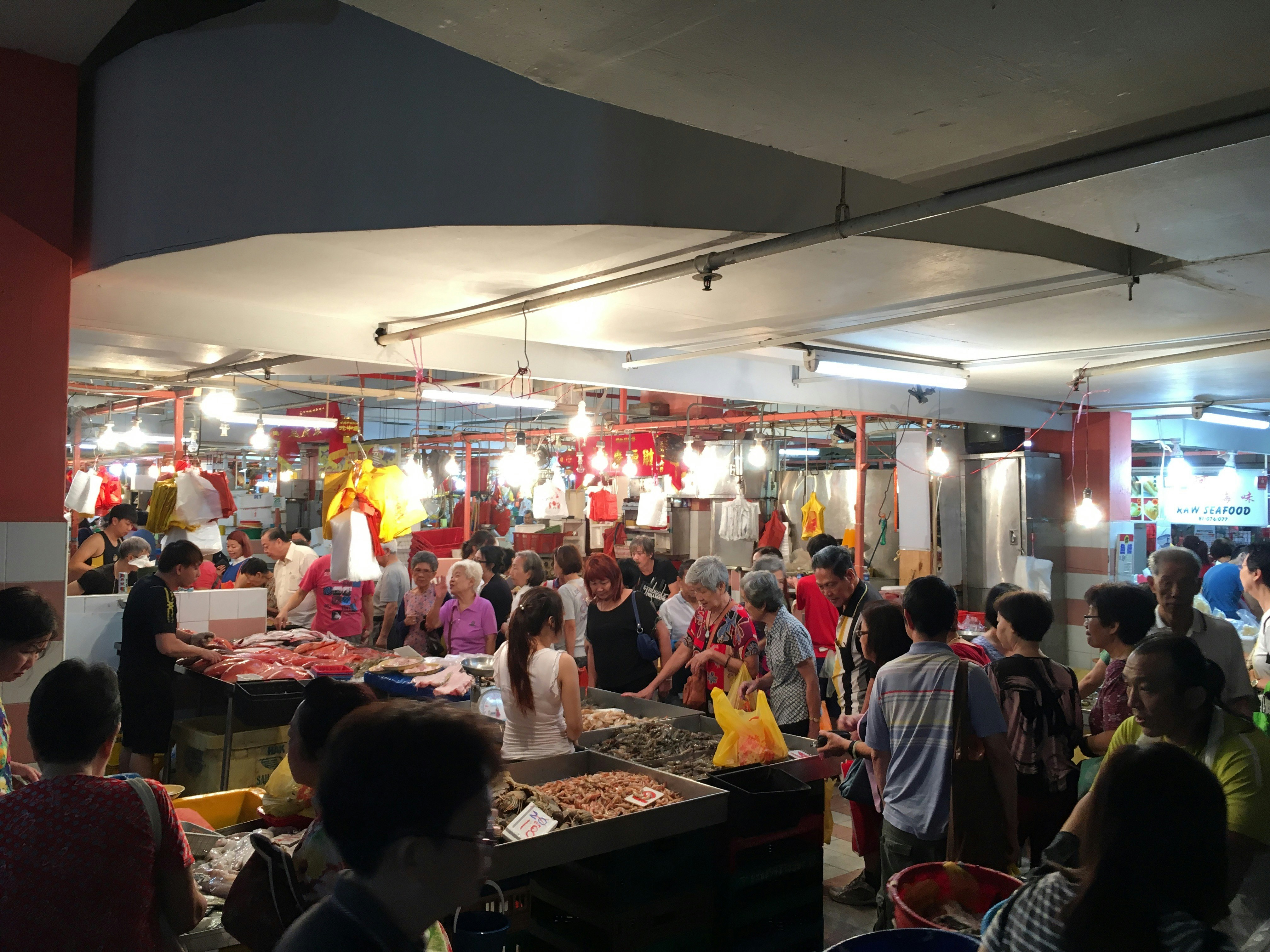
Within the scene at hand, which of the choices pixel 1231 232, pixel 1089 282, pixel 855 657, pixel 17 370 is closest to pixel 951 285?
pixel 1089 282

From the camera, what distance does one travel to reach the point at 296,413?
57.6ft

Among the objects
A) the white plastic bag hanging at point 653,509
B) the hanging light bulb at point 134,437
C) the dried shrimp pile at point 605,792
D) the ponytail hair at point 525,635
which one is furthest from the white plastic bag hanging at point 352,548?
the hanging light bulb at point 134,437

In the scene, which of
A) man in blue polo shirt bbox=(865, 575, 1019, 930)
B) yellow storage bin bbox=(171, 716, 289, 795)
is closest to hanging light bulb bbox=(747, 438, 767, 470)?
yellow storage bin bbox=(171, 716, 289, 795)

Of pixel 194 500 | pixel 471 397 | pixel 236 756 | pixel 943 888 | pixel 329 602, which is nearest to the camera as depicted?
pixel 943 888

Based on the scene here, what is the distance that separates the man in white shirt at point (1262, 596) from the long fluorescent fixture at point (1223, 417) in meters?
6.00

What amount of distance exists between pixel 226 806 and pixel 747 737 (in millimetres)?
2564

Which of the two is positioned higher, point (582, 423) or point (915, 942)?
point (582, 423)

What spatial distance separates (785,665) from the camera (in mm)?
5574

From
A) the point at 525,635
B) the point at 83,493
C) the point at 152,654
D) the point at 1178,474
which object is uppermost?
the point at 1178,474

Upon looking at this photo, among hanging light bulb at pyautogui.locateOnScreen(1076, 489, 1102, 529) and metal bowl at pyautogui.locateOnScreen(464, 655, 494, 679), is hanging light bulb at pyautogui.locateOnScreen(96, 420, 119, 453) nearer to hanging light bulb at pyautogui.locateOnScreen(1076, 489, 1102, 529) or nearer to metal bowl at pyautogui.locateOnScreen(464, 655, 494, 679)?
metal bowl at pyautogui.locateOnScreen(464, 655, 494, 679)

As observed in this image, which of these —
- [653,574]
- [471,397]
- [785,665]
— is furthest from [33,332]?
[653,574]

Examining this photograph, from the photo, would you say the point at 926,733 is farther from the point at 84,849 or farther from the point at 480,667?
the point at 480,667

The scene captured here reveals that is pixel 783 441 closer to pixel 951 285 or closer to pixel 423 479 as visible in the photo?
pixel 423 479

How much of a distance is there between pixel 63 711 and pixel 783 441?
491 inches
